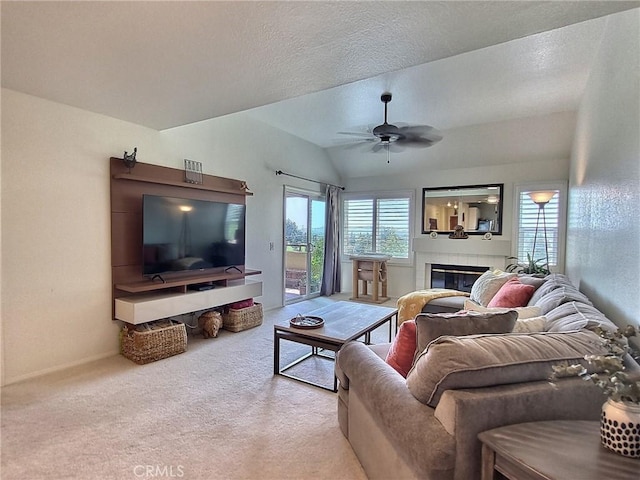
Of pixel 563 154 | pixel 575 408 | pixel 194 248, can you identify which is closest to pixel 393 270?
pixel 563 154

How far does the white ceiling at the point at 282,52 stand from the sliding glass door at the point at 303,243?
7.06 ft

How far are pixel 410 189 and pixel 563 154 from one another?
8.03ft

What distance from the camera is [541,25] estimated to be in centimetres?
179

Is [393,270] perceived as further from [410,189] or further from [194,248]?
[194,248]

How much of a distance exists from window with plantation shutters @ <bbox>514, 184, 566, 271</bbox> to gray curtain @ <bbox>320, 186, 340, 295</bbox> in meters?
3.20

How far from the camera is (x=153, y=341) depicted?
327cm

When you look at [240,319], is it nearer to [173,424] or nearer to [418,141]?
[173,424]

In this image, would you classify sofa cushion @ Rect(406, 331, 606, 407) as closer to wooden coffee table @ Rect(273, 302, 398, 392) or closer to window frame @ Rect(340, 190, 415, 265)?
wooden coffee table @ Rect(273, 302, 398, 392)

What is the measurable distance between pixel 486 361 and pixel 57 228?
11.4ft

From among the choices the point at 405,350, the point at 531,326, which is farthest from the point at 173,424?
the point at 531,326

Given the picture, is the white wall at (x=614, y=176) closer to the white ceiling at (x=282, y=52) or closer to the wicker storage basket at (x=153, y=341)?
the white ceiling at (x=282, y=52)

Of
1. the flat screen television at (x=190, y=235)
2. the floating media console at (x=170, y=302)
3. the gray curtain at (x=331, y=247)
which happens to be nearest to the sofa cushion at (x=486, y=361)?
the floating media console at (x=170, y=302)

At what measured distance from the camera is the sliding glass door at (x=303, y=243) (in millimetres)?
5809

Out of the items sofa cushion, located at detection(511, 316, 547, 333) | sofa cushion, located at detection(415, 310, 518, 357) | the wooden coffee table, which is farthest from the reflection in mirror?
sofa cushion, located at detection(415, 310, 518, 357)
